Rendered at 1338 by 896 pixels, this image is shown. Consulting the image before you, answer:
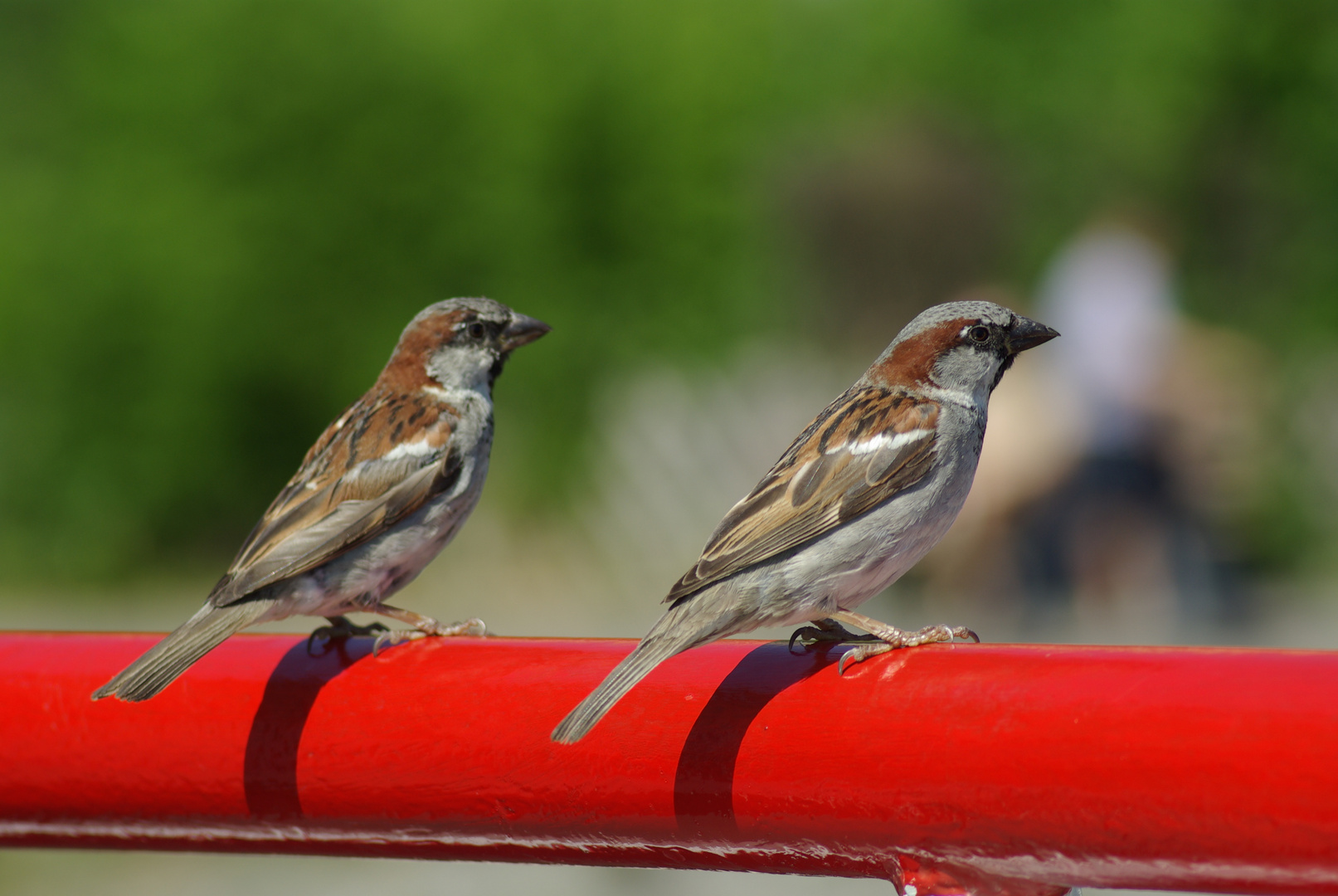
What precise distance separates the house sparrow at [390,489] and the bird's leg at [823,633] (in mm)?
599

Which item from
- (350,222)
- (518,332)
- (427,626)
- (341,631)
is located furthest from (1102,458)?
(350,222)

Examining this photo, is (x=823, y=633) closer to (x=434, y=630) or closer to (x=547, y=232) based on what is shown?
(x=434, y=630)

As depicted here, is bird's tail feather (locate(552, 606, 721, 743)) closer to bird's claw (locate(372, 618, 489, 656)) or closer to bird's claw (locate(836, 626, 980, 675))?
bird's claw (locate(836, 626, 980, 675))

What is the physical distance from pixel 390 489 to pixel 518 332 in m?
0.51

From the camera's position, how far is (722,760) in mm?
1466

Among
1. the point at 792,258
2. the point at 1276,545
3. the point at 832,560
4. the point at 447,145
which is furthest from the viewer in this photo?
the point at 447,145

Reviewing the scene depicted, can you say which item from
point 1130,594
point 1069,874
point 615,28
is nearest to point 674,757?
point 1069,874

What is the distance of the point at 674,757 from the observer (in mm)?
1486

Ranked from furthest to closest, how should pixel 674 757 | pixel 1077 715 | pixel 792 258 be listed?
pixel 792 258 < pixel 674 757 < pixel 1077 715

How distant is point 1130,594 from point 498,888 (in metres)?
3.20

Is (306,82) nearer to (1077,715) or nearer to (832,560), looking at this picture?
(832,560)

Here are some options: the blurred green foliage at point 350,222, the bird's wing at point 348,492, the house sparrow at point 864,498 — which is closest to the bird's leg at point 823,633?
the house sparrow at point 864,498

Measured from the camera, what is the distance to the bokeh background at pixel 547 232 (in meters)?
9.80

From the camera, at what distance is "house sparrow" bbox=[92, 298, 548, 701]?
2475 millimetres
